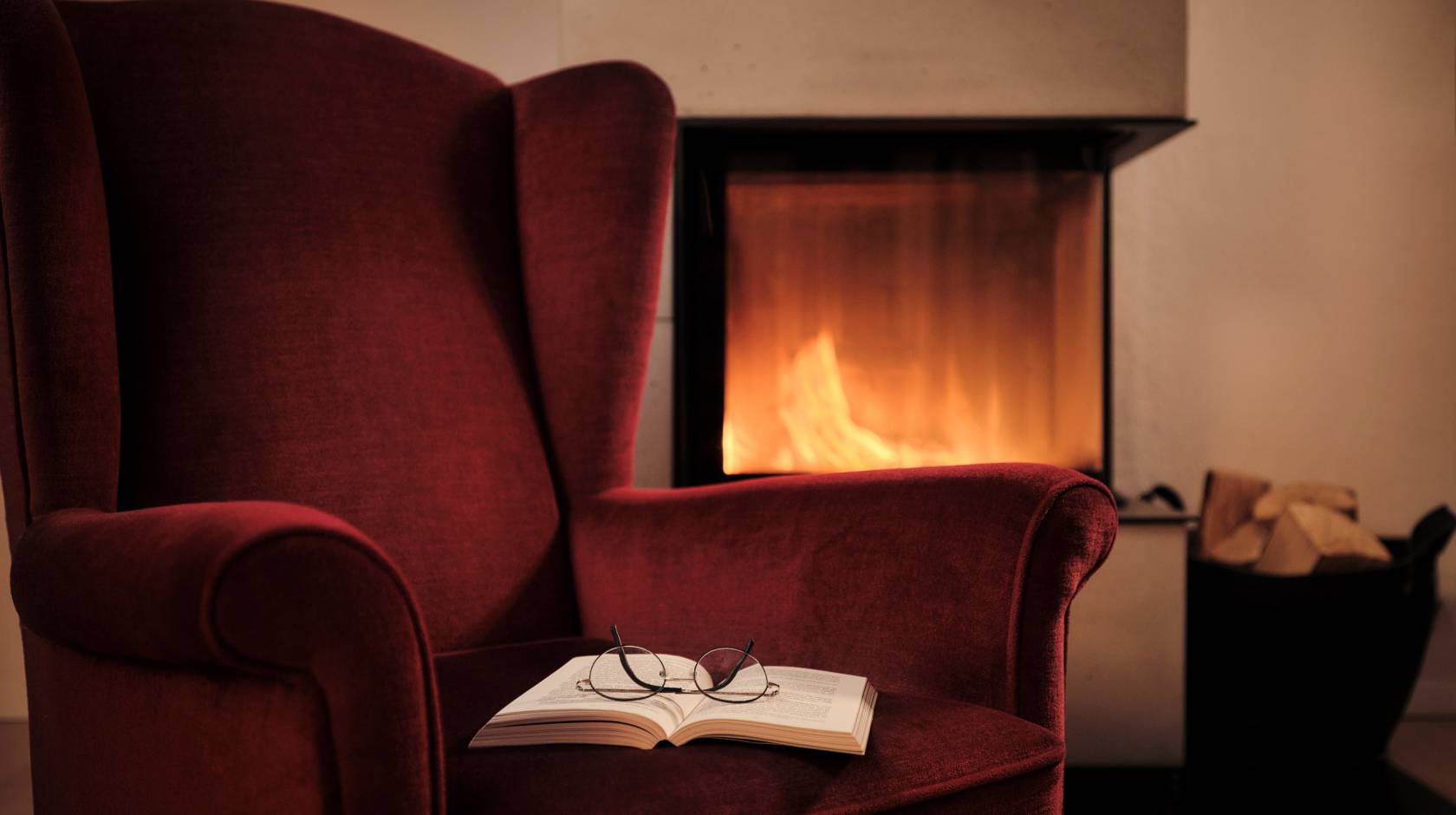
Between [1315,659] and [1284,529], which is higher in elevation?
[1284,529]

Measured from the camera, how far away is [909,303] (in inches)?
69.6

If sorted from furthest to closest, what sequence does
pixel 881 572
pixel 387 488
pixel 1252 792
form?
pixel 1252 792 < pixel 387 488 < pixel 881 572

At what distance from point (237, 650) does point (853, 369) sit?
4.56ft

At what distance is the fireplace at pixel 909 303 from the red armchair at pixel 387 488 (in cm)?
61

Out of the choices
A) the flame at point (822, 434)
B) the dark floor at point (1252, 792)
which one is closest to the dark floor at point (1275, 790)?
the dark floor at point (1252, 792)

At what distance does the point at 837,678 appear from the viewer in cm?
76

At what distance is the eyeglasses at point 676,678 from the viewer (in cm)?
70

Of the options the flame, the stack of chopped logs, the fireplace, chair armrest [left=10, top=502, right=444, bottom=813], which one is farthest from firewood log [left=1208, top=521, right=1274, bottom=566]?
chair armrest [left=10, top=502, right=444, bottom=813]

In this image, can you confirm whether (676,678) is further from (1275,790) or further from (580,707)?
(1275,790)

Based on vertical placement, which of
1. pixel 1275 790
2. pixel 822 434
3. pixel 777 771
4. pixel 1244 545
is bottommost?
pixel 1275 790

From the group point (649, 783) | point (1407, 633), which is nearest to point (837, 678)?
point (649, 783)

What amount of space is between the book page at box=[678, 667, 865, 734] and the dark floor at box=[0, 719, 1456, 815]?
0.98m

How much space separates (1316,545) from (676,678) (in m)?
1.43

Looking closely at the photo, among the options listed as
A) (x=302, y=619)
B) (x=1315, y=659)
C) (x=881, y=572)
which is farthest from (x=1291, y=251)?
(x=302, y=619)
